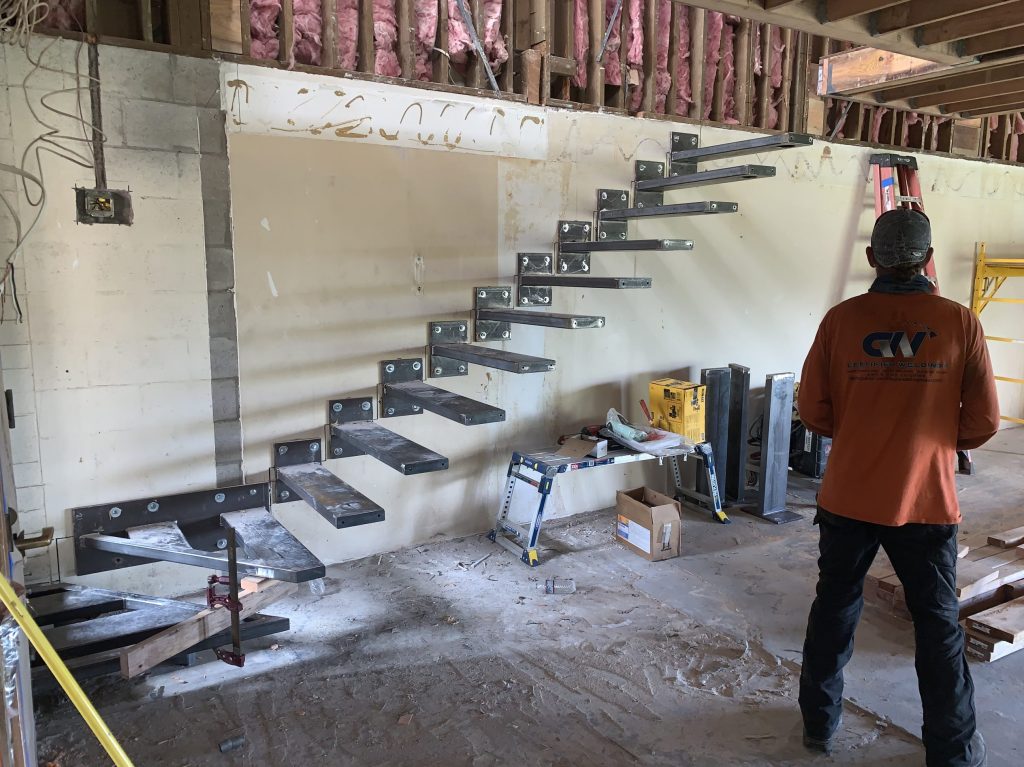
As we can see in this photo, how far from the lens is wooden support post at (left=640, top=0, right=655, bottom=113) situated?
14.6 feet

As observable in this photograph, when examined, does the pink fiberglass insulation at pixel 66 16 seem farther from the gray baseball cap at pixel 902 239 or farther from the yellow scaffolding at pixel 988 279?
the yellow scaffolding at pixel 988 279

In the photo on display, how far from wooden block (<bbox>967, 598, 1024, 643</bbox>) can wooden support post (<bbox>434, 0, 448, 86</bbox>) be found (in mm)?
3424

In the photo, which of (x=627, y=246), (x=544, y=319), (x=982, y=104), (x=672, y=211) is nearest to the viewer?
(x=544, y=319)

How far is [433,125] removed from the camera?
3.73m

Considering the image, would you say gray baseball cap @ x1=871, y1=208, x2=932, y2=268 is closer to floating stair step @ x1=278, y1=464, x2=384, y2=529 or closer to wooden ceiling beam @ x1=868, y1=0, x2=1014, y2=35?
wooden ceiling beam @ x1=868, y1=0, x2=1014, y2=35

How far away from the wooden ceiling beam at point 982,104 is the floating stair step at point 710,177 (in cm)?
238

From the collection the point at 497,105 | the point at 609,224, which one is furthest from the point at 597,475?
the point at 497,105

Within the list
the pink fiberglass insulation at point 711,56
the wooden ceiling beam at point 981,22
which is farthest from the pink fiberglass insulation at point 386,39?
the wooden ceiling beam at point 981,22

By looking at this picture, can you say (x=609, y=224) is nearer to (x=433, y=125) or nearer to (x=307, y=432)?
(x=433, y=125)

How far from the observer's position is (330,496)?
3049 mm

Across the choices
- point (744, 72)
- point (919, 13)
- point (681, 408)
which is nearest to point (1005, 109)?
point (744, 72)

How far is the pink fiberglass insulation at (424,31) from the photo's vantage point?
370 centimetres

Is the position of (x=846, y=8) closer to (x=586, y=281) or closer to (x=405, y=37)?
(x=586, y=281)

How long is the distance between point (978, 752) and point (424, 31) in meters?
3.76
